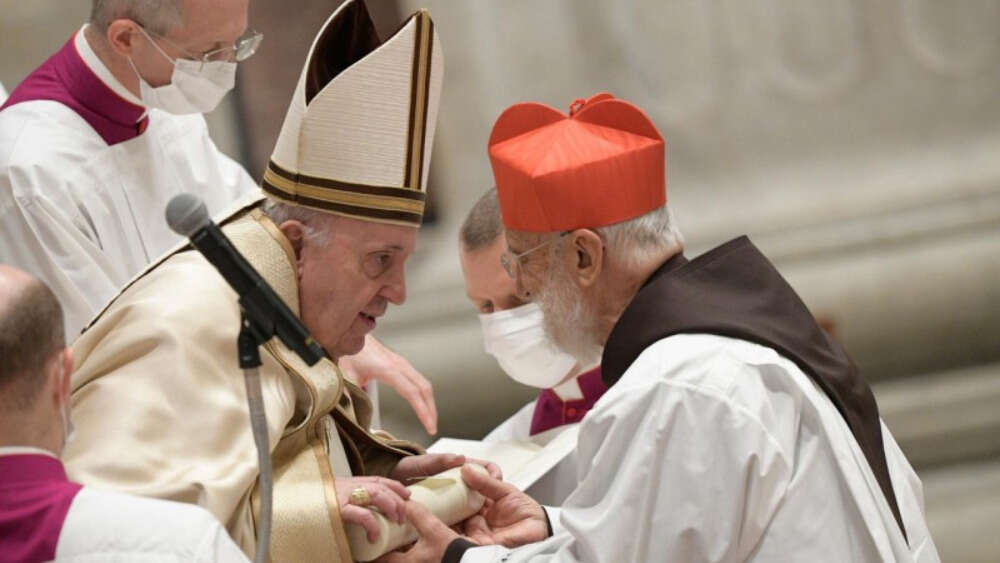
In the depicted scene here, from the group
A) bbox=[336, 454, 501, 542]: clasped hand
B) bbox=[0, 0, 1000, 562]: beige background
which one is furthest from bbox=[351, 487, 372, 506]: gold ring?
bbox=[0, 0, 1000, 562]: beige background

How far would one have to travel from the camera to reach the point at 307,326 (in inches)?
117

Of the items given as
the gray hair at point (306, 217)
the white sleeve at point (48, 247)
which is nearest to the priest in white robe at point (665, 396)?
the gray hair at point (306, 217)

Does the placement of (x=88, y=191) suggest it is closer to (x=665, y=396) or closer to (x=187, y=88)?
(x=187, y=88)

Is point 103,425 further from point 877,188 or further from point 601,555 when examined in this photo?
point 877,188

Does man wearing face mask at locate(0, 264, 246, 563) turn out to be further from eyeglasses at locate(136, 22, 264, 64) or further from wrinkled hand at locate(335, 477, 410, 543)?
eyeglasses at locate(136, 22, 264, 64)

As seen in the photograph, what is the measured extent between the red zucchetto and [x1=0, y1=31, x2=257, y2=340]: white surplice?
48.0 inches

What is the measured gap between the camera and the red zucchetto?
2.90m

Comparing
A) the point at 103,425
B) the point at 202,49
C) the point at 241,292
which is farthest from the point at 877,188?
the point at 241,292

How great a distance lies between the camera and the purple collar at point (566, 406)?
13.3 feet

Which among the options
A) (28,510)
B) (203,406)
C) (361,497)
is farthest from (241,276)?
(361,497)

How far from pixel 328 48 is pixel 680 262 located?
0.82 metres

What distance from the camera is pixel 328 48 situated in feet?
9.83

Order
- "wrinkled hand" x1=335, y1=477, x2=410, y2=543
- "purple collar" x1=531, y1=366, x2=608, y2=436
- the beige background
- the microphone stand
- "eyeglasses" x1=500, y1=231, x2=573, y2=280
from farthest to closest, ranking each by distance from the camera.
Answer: the beige background → "purple collar" x1=531, y1=366, x2=608, y2=436 → "eyeglasses" x1=500, y1=231, x2=573, y2=280 → "wrinkled hand" x1=335, y1=477, x2=410, y2=543 → the microphone stand

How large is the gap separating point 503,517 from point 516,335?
904 mm
